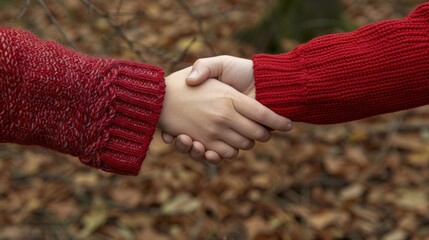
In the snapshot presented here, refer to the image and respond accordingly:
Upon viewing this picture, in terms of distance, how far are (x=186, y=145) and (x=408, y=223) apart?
1228 mm

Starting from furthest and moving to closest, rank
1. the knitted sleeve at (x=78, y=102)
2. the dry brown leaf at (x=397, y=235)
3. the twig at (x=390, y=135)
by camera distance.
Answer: the twig at (x=390, y=135), the dry brown leaf at (x=397, y=235), the knitted sleeve at (x=78, y=102)

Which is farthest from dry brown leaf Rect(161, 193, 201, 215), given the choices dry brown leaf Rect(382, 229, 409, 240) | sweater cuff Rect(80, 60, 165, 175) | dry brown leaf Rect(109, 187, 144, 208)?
sweater cuff Rect(80, 60, 165, 175)

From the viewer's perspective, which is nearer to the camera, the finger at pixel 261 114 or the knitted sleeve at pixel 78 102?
the knitted sleeve at pixel 78 102

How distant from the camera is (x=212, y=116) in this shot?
1.89m

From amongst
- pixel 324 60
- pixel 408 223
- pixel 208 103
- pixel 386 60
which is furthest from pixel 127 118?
pixel 408 223

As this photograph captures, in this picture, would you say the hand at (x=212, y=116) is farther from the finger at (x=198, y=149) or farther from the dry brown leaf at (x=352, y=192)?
the dry brown leaf at (x=352, y=192)

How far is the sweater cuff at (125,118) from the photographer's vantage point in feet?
5.85

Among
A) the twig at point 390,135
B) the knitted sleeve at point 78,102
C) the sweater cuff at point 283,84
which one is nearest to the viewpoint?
the knitted sleeve at point 78,102

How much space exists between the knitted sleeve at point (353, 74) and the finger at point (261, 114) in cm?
2

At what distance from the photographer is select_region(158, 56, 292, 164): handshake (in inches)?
74.1

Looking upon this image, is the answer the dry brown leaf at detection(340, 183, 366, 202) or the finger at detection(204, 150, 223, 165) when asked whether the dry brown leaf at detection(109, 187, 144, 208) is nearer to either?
the dry brown leaf at detection(340, 183, 366, 202)

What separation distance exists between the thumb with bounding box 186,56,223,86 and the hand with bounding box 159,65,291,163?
2 cm

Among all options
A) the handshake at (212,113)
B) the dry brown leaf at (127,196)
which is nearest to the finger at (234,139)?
the handshake at (212,113)

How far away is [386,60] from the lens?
5.77ft
